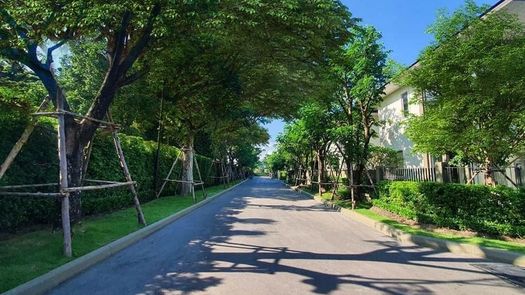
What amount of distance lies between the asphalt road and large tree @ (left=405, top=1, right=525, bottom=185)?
3460mm

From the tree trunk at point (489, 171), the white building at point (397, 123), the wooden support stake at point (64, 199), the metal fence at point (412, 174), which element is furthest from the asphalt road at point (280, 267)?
the white building at point (397, 123)

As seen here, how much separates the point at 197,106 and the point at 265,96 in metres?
4.69

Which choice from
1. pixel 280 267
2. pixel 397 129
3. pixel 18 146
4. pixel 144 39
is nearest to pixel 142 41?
pixel 144 39

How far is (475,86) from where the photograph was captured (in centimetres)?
1148

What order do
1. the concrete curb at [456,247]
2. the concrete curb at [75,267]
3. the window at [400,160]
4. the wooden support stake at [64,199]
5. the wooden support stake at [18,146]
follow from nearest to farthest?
the concrete curb at [75,267]
the wooden support stake at [64,199]
the concrete curb at [456,247]
the wooden support stake at [18,146]
the window at [400,160]

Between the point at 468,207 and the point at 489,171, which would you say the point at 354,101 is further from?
the point at 468,207

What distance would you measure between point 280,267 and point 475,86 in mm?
7502

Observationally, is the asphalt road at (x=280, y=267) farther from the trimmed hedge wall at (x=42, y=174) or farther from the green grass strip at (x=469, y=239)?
the trimmed hedge wall at (x=42, y=174)

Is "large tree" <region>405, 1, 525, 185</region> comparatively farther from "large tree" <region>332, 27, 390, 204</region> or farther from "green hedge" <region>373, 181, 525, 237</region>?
"large tree" <region>332, 27, 390, 204</region>

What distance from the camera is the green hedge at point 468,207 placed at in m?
10.6

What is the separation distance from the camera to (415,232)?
38.1 ft

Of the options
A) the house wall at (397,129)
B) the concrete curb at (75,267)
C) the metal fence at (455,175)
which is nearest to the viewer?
the concrete curb at (75,267)

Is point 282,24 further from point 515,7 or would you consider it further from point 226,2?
point 515,7

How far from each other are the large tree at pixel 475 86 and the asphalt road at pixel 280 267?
3.46 m
